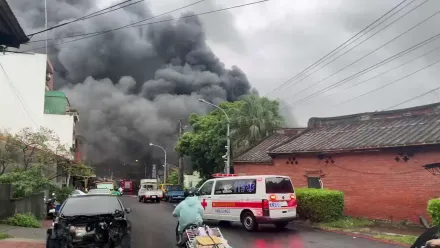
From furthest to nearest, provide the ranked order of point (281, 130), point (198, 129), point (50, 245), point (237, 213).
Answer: point (198, 129)
point (281, 130)
point (237, 213)
point (50, 245)

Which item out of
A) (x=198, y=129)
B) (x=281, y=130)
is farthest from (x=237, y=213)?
(x=198, y=129)

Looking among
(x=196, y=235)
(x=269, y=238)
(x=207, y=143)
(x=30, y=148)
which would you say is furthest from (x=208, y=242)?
(x=207, y=143)

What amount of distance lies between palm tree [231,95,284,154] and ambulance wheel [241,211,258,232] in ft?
56.7

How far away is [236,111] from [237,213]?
734 inches

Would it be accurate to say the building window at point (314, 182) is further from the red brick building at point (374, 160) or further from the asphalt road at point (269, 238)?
the asphalt road at point (269, 238)

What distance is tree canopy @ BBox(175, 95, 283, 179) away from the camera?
32.1 metres

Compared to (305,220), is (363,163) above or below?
above

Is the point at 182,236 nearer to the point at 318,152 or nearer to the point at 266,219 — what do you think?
the point at 266,219

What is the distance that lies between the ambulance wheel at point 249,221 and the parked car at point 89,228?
614 cm

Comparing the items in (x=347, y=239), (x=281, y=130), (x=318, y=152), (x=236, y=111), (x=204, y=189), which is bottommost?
(x=347, y=239)

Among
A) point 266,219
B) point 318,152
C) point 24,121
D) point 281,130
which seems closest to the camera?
point 266,219

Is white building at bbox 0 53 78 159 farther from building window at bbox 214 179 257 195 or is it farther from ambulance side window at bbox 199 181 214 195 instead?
building window at bbox 214 179 257 195

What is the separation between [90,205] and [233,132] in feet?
75.4

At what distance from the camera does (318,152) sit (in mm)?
19156
